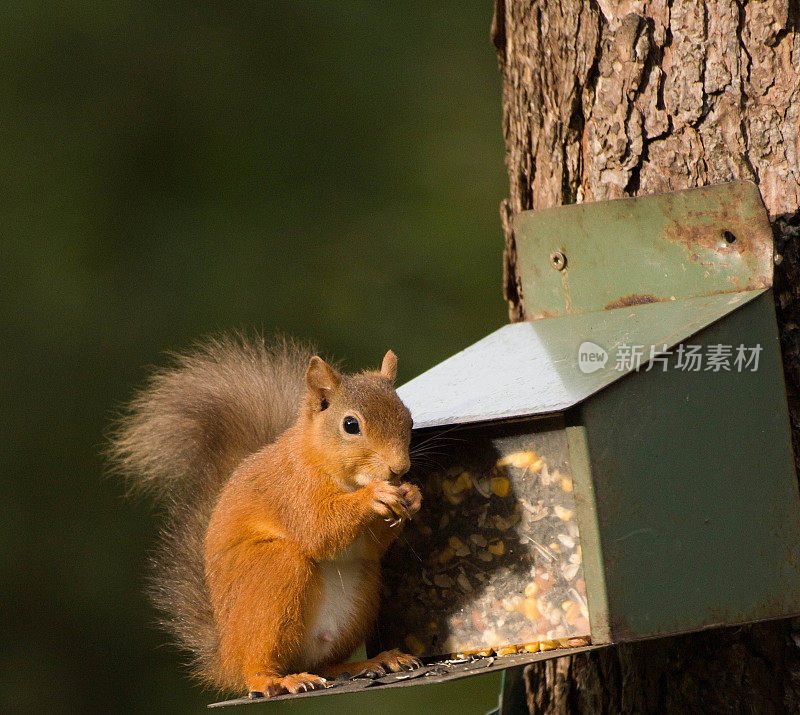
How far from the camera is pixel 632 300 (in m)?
2.08

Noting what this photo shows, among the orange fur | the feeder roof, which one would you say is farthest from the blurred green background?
the feeder roof

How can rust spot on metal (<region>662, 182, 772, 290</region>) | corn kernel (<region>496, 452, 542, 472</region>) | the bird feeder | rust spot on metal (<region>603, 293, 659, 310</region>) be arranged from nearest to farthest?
the bird feeder → corn kernel (<region>496, 452, 542, 472</region>) → rust spot on metal (<region>662, 182, 772, 290</region>) → rust spot on metal (<region>603, 293, 659, 310</region>)

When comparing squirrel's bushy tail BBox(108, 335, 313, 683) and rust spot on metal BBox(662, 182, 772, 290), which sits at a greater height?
rust spot on metal BBox(662, 182, 772, 290)

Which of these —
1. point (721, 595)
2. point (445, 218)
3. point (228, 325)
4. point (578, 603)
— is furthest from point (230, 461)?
point (445, 218)

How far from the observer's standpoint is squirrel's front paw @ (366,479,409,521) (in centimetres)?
178

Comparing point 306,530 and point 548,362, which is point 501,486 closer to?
point 548,362

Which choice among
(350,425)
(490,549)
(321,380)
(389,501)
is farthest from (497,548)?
(321,380)

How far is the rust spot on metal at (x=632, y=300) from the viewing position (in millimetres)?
2055

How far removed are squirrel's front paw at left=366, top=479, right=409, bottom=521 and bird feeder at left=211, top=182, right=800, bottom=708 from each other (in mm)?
133

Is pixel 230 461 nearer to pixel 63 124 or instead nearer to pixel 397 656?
pixel 397 656

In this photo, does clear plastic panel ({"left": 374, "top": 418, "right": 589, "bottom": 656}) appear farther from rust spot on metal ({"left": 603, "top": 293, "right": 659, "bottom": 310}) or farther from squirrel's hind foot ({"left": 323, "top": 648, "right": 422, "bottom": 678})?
rust spot on metal ({"left": 603, "top": 293, "right": 659, "bottom": 310})

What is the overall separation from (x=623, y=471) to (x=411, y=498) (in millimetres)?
352

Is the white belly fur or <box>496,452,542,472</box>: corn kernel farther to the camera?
the white belly fur

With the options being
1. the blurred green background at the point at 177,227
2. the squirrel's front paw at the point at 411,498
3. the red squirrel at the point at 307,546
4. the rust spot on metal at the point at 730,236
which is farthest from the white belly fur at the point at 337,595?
the blurred green background at the point at 177,227
